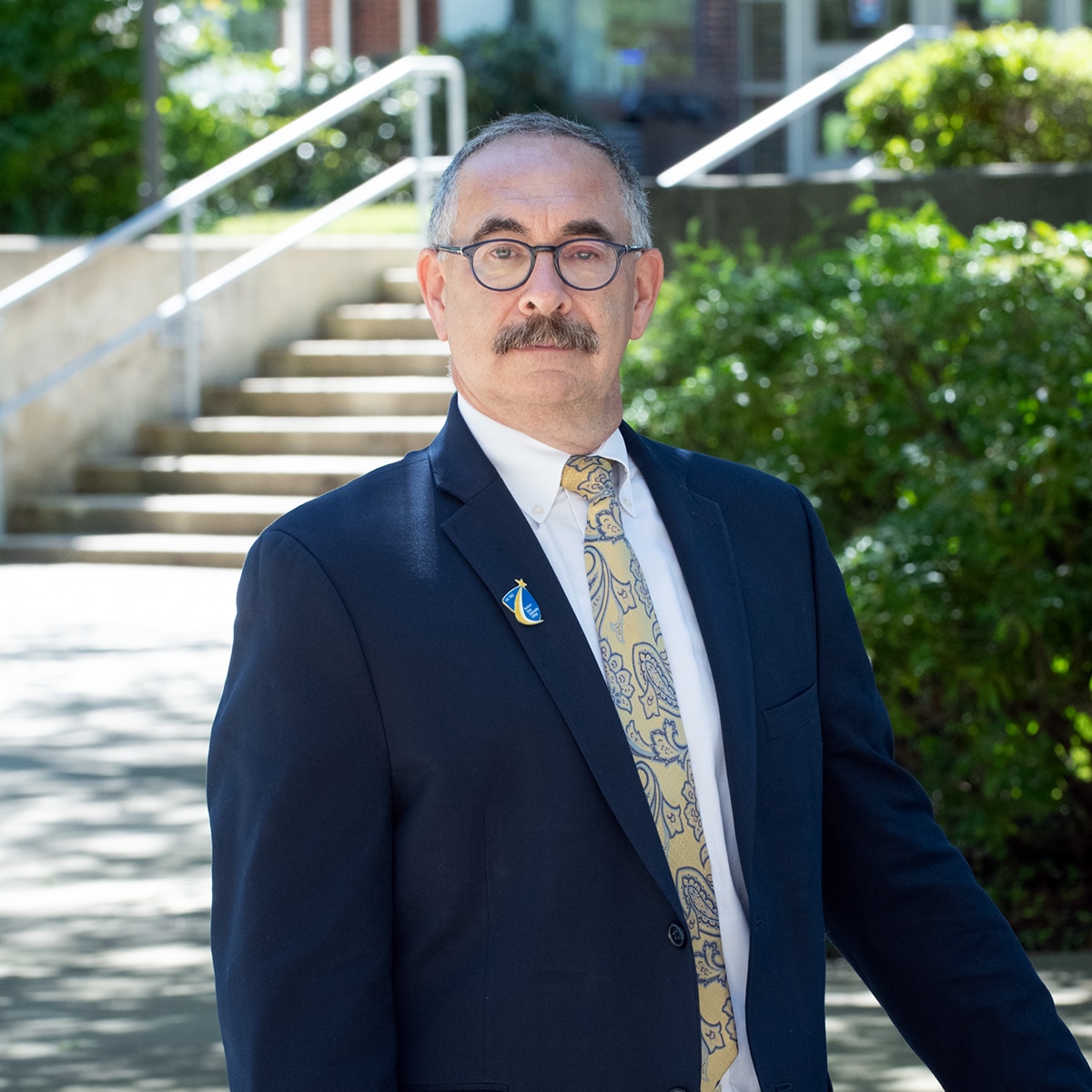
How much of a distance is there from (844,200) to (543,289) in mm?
6508

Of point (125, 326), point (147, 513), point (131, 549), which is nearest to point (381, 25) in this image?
point (125, 326)

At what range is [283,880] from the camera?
1.88 metres

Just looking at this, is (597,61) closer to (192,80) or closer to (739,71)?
(739,71)

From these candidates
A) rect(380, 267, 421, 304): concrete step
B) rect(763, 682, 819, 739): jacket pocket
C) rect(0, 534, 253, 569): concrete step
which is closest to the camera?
rect(763, 682, 819, 739): jacket pocket

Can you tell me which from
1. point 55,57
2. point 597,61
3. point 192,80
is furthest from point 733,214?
Result: point 192,80

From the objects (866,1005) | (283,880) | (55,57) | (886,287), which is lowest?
(866,1005)

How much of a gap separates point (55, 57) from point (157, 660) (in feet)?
34.3

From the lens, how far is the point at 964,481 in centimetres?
456

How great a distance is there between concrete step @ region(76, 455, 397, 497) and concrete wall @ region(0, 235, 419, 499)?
0.33m

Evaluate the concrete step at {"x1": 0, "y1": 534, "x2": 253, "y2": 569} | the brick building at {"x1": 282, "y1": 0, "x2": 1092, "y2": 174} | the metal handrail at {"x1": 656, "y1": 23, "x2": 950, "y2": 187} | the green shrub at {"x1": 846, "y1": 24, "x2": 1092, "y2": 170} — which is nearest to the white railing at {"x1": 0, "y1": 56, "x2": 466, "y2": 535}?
the concrete step at {"x1": 0, "y1": 534, "x2": 253, "y2": 569}

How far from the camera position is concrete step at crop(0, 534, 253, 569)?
1007 centimetres

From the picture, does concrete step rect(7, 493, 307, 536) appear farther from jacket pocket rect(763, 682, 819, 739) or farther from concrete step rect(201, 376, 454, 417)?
jacket pocket rect(763, 682, 819, 739)

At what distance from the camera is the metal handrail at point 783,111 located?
901cm

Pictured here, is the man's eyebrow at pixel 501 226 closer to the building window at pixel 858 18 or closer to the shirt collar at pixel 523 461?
the shirt collar at pixel 523 461
